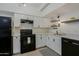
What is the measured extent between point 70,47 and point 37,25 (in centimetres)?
220

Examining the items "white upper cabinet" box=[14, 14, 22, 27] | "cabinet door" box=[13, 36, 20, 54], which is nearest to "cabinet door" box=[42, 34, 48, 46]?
"cabinet door" box=[13, 36, 20, 54]

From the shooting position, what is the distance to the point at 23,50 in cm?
346

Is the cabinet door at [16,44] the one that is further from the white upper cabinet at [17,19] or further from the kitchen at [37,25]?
the white upper cabinet at [17,19]

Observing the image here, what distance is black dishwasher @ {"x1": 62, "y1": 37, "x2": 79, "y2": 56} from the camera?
2173 millimetres

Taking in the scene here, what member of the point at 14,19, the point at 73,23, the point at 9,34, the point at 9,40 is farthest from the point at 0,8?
the point at 73,23

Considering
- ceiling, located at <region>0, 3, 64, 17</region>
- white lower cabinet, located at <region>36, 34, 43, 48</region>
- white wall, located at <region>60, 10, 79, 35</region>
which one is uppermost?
ceiling, located at <region>0, 3, 64, 17</region>

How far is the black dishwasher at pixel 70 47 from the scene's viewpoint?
217cm

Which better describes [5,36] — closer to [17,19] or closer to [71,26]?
[17,19]

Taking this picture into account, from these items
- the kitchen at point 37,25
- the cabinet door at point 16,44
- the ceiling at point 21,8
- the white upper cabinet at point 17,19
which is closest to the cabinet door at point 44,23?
the kitchen at point 37,25

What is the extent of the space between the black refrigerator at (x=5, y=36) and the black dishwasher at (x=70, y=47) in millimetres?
2091

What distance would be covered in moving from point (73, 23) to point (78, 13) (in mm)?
446

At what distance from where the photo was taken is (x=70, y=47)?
240cm

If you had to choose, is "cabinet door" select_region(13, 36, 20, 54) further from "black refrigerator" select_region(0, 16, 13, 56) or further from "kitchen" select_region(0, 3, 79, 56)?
"black refrigerator" select_region(0, 16, 13, 56)

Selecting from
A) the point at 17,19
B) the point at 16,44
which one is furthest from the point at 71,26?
the point at 16,44
